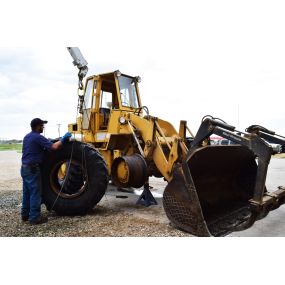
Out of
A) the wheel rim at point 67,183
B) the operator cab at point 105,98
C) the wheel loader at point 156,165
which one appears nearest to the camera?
the wheel loader at point 156,165

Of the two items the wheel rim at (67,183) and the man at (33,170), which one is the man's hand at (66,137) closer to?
the man at (33,170)

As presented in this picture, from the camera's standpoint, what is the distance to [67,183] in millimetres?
6219

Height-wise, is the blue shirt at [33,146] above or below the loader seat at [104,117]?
below

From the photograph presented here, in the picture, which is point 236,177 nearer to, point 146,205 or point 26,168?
point 146,205

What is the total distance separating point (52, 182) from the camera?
600 centimetres

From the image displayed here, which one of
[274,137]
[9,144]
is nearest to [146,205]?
[274,137]

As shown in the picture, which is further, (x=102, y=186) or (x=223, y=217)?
(x=102, y=186)

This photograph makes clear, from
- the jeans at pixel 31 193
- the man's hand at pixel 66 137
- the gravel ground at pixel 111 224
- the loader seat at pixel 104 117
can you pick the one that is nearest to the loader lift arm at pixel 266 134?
the gravel ground at pixel 111 224

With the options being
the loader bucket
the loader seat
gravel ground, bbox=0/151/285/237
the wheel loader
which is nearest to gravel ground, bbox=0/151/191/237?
gravel ground, bbox=0/151/285/237

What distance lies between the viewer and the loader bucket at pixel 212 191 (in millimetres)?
3986

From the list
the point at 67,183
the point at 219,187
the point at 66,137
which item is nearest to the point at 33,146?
the point at 66,137

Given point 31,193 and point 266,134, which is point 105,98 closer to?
point 31,193

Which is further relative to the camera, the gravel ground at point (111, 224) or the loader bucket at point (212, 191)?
the gravel ground at point (111, 224)

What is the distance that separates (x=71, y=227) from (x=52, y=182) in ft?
4.15
